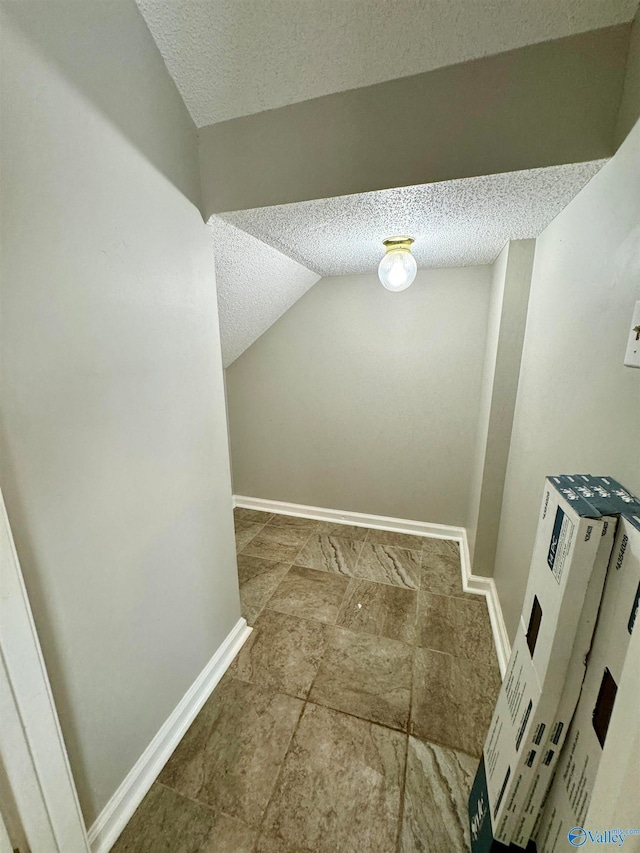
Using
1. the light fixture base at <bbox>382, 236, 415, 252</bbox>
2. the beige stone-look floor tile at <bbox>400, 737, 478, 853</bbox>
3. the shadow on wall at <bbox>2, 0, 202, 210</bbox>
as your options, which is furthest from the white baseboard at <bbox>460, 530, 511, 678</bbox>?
the shadow on wall at <bbox>2, 0, 202, 210</bbox>

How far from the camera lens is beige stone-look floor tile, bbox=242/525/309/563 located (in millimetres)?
2240

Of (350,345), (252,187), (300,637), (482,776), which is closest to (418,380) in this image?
(350,345)

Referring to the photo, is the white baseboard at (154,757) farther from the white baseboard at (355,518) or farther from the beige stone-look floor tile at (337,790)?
the white baseboard at (355,518)

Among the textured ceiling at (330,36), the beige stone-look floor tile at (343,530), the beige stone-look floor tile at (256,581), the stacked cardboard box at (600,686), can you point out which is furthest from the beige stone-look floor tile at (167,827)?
the textured ceiling at (330,36)

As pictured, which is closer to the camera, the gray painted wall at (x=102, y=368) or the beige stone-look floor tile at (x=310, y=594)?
the gray painted wall at (x=102, y=368)

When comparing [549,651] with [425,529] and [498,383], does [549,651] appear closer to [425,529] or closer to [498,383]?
[498,383]

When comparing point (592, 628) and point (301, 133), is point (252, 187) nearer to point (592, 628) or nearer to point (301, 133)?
point (301, 133)

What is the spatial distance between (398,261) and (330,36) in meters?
0.77

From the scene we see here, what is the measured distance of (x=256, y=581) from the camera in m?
1.99

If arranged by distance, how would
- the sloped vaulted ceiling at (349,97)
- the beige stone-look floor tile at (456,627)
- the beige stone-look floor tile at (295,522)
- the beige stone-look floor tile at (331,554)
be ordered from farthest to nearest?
the beige stone-look floor tile at (295,522)
the beige stone-look floor tile at (331,554)
the beige stone-look floor tile at (456,627)
the sloped vaulted ceiling at (349,97)

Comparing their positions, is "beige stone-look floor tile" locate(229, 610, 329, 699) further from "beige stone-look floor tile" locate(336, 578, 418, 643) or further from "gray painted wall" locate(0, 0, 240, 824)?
"gray painted wall" locate(0, 0, 240, 824)

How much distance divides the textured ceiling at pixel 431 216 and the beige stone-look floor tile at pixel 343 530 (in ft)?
6.21

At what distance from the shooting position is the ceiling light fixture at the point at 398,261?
147cm

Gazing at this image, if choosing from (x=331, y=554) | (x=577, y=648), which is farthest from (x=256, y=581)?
(x=577, y=648)
